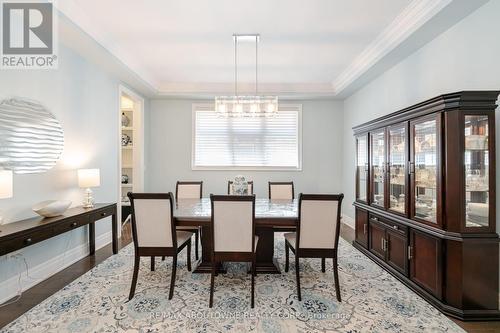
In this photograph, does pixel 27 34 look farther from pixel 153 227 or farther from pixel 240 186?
pixel 240 186

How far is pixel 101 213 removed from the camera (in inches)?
128

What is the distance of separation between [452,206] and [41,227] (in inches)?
145

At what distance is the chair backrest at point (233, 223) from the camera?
228cm

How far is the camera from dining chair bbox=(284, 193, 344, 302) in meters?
2.35

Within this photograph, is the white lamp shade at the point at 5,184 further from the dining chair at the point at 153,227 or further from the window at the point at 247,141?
the window at the point at 247,141

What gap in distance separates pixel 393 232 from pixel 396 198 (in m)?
0.40

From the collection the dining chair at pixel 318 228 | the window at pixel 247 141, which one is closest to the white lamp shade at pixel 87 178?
the window at pixel 247 141

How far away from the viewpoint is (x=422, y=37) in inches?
112

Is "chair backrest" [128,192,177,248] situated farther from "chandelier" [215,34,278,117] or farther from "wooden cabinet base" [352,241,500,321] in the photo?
"wooden cabinet base" [352,241,500,321]

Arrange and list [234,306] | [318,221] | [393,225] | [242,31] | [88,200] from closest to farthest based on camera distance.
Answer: [234,306] → [318,221] → [393,225] → [242,31] → [88,200]

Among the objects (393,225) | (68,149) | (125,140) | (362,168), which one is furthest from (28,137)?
(362,168)

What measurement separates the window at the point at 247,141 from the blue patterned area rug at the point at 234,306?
2956 millimetres

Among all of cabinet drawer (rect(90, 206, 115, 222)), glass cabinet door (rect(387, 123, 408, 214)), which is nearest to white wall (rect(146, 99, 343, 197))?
cabinet drawer (rect(90, 206, 115, 222))

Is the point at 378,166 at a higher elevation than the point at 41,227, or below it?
higher
